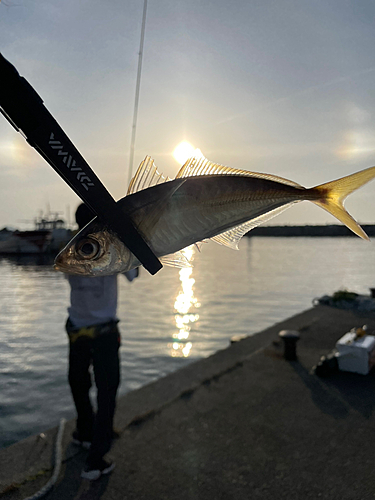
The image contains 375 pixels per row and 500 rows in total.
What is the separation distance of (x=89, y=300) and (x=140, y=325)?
1217 cm

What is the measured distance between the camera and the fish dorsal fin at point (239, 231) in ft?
4.04

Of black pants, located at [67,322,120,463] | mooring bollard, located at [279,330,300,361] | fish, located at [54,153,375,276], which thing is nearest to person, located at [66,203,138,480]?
black pants, located at [67,322,120,463]

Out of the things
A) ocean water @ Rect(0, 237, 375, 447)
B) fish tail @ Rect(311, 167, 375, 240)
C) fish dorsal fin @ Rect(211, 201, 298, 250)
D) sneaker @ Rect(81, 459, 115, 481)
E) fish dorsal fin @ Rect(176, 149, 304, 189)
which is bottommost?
ocean water @ Rect(0, 237, 375, 447)

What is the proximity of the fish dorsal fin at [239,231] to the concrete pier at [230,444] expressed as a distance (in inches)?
150

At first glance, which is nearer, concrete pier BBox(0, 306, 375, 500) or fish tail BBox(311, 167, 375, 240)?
fish tail BBox(311, 167, 375, 240)

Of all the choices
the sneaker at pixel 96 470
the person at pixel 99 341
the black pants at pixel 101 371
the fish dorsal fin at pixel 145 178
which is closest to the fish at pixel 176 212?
the fish dorsal fin at pixel 145 178

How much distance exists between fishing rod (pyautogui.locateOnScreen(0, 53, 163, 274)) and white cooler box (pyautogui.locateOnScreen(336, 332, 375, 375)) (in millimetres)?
7362

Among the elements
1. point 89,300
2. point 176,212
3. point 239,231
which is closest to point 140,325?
point 89,300

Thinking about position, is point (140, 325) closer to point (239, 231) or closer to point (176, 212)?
point (239, 231)

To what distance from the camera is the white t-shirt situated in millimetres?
4180

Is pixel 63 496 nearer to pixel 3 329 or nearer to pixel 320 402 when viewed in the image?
pixel 320 402

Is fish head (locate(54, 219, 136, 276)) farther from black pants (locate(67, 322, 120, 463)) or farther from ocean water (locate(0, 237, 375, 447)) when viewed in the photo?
black pants (locate(67, 322, 120, 463))

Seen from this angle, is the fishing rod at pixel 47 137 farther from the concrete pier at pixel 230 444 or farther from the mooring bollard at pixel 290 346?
the mooring bollard at pixel 290 346

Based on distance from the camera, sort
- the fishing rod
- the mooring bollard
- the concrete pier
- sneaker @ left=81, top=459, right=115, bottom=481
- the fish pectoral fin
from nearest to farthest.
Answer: the fishing rod → the fish pectoral fin → the concrete pier → sneaker @ left=81, top=459, right=115, bottom=481 → the mooring bollard
